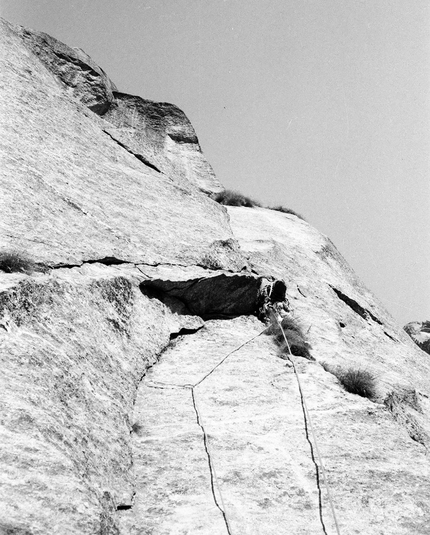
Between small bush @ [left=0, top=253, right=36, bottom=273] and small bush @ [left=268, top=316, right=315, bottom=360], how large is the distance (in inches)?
199

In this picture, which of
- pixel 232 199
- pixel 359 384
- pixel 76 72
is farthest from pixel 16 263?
pixel 76 72

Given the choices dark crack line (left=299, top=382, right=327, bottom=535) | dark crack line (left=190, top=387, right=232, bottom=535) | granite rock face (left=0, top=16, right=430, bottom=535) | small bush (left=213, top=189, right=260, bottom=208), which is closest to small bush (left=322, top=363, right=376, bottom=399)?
granite rock face (left=0, top=16, right=430, bottom=535)

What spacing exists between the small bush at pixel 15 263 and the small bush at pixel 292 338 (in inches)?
199

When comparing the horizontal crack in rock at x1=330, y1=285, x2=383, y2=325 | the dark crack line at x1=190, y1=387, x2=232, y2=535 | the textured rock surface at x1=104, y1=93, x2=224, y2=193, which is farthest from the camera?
the textured rock surface at x1=104, y1=93, x2=224, y2=193

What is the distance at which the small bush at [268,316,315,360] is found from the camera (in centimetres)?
1094

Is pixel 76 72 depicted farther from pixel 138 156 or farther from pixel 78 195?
pixel 78 195

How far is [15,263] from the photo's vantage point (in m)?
8.23

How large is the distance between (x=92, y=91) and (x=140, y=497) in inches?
713

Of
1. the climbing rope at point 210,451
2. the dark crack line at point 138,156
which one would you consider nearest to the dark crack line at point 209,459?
the climbing rope at point 210,451

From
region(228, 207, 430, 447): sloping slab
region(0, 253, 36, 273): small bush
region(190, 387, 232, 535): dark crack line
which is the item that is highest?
region(228, 207, 430, 447): sloping slab

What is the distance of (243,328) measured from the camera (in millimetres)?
12023

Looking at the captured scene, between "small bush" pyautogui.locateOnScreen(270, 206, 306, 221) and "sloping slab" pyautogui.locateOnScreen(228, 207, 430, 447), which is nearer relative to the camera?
"sloping slab" pyautogui.locateOnScreen(228, 207, 430, 447)

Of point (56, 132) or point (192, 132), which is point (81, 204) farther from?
point (192, 132)

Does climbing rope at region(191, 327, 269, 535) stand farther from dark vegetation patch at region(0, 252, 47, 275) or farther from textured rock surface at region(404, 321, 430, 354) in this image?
textured rock surface at region(404, 321, 430, 354)
